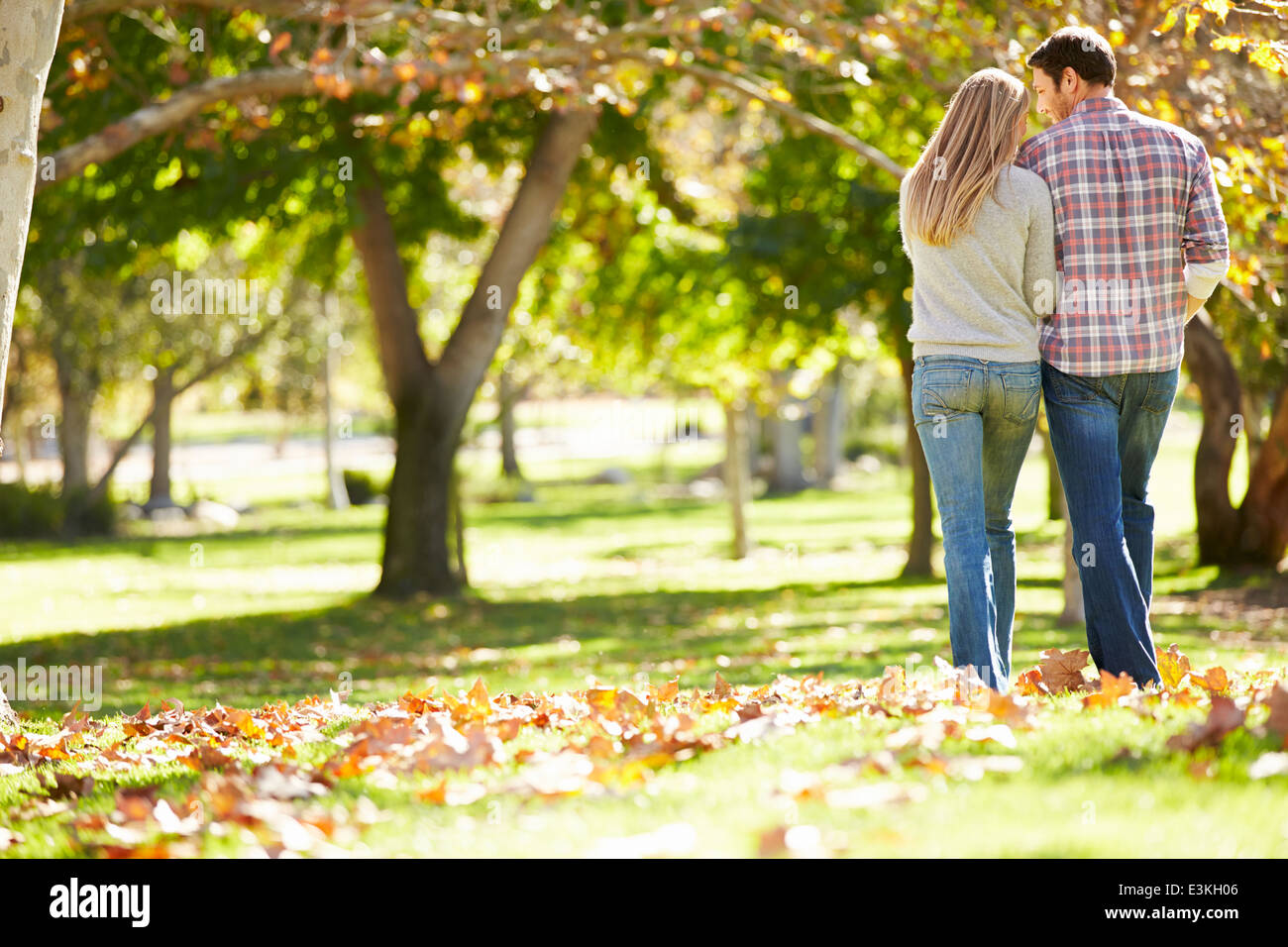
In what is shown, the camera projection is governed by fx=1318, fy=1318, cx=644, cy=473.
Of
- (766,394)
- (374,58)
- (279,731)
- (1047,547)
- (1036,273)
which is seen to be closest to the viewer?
(1036,273)

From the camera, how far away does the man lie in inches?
173

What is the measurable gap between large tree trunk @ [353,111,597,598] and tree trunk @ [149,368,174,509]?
47.4 ft

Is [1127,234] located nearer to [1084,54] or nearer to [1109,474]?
[1084,54]

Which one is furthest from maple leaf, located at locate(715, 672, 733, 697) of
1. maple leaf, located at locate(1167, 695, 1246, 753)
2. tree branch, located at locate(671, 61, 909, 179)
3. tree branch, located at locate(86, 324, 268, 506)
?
tree branch, located at locate(86, 324, 268, 506)

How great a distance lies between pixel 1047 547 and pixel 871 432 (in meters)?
33.5

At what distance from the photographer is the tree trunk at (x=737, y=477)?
2225 centimetres

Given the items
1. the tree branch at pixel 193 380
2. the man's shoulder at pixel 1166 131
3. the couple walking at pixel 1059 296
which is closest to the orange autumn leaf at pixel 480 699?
the couple walking at pixel 1059 296

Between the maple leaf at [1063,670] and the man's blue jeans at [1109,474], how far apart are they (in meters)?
0.19

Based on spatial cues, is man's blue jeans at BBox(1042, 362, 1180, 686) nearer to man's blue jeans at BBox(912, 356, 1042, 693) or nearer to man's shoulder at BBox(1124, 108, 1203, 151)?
man's blue jeans at BBox(912, 356, 1042, 693)

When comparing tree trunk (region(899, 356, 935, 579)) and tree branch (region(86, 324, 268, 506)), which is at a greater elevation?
tree branch (region(86, 324, 268, 506))

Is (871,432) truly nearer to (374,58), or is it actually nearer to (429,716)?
(374,58)
